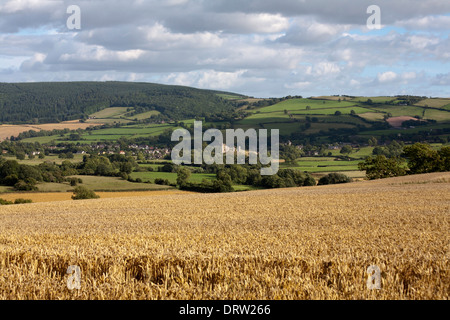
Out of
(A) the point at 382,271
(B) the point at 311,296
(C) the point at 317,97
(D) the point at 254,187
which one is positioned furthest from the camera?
(C) the point at 317,97

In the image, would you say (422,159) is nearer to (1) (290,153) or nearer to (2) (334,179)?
(2) (334,179)

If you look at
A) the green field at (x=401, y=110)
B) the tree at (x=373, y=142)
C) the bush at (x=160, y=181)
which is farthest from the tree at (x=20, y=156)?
the green field at (x=401, y=110)

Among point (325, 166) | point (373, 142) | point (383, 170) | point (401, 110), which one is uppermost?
point (401, 110)

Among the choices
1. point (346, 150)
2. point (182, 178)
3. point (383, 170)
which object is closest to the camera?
point (182, 178)

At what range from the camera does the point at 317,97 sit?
192 m

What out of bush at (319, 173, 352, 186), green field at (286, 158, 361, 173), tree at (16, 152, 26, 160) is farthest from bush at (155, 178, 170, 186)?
→ tree at (16, 152, 26, 160)

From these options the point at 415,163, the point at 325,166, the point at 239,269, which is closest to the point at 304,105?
the point at 325,166

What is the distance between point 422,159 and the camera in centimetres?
7656

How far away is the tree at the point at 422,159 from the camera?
75312mm

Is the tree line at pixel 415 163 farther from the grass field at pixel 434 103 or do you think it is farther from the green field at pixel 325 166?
the grass field at pixel 434 103

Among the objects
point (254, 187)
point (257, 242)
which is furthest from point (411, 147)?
point (257, 242)

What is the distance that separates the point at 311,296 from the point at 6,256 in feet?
23.5

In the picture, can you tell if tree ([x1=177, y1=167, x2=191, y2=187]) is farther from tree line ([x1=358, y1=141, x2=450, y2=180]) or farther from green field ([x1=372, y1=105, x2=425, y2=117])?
green field ([x1=372, y1=105, x2=425, y2=117])
